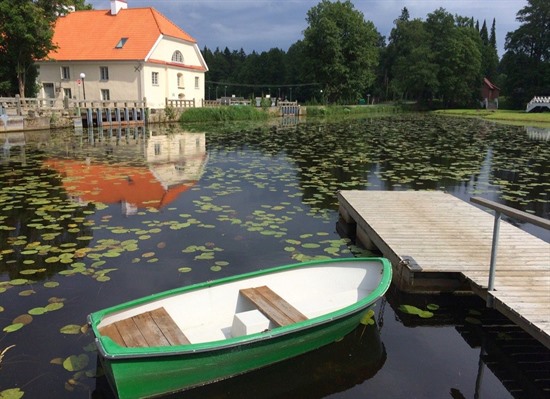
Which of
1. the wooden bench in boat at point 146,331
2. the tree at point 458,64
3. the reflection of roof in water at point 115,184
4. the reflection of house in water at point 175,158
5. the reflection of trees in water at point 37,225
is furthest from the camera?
the tree at point 458,64

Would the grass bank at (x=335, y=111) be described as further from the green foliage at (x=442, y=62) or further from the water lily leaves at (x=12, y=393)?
the water lily leaves at (x=12, y=393)

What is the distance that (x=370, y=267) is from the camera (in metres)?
4.49

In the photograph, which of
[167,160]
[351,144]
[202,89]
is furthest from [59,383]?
[202,89]

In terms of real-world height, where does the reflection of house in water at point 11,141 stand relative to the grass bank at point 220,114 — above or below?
below

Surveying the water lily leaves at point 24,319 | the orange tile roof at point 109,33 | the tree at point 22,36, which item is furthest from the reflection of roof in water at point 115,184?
the orange tile roof at point 109,33

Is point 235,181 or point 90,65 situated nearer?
point 235,181

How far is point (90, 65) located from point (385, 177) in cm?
3162

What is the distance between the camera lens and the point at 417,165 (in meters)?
14.2

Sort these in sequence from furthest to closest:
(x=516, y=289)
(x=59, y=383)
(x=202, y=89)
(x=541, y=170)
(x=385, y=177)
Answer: (x=202, y=89)
(x=541, y=170)
(x=385, y=177)
(x=516, y=289)
(x=59, y=383)

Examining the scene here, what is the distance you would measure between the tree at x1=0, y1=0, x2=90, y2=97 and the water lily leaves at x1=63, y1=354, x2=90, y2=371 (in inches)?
1051

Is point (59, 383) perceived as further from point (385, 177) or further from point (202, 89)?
point (202, 89)

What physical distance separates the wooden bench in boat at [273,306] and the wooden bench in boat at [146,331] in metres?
0.75

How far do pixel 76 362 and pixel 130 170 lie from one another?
29.7 ft

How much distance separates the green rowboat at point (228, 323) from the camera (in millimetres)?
3010
